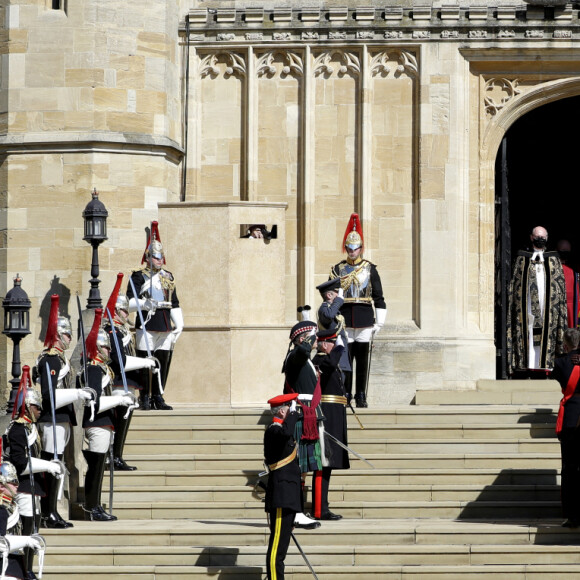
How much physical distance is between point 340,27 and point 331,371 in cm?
622

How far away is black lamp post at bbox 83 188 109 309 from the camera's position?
57.2 feet

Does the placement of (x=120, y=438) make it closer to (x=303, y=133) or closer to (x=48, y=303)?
(x=48, y=303)

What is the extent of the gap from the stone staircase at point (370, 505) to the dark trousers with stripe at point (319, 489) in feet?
0.47

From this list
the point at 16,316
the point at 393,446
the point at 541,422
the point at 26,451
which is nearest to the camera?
the point at 26,451

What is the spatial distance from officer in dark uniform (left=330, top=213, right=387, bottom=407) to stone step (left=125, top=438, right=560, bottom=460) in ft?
4.77

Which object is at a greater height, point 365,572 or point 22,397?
point 22,397

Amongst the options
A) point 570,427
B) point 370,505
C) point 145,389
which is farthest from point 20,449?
point 570,427

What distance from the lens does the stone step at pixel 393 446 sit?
601 inches

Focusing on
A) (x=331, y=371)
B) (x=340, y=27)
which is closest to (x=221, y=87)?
(x=340, y=27)

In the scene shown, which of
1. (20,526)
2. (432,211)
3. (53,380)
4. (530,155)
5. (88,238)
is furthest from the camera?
(530,155)

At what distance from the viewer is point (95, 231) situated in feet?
57.6

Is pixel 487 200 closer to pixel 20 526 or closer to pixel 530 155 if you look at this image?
pixel 530 155

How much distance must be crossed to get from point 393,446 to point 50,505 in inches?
134

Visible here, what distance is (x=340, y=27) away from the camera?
19.4m
